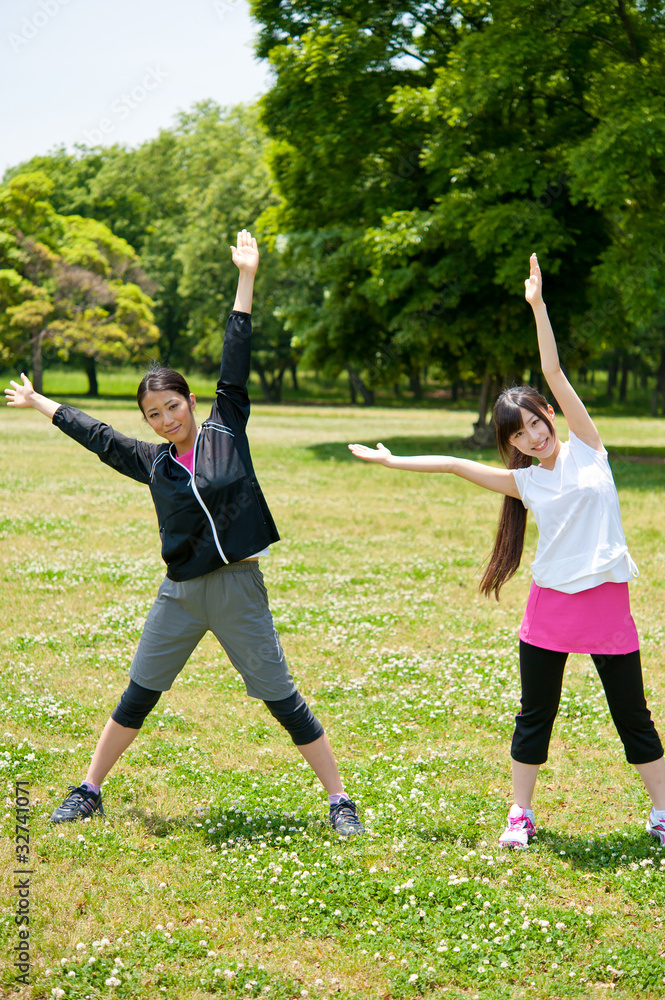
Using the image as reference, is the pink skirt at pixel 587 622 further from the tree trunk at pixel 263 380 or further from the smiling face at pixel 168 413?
the tree trunk at pixel 263 380

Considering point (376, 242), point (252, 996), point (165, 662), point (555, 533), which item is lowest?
point (252, 996)

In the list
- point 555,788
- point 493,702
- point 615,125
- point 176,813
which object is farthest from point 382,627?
point 615,125

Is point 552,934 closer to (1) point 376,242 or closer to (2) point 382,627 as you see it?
(2) point 382,627

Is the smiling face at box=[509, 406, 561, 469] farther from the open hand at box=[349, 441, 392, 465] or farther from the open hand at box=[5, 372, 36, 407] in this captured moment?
the open hand at box=[5, 372, 36, 407]

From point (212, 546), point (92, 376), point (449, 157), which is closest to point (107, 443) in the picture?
point (212, 546)

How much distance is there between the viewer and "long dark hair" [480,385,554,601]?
469 cm

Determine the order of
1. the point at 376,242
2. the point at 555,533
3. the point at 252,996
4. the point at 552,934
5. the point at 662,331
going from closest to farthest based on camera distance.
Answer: the point at 252,996
the point at 552,934
the point at 555,533
the point at 376,242
the point at 662,331

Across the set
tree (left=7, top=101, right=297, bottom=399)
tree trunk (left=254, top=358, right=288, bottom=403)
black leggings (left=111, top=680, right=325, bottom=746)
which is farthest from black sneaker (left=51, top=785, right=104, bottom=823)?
tree trunk (left=254, top=358, right=288, bottom=403)

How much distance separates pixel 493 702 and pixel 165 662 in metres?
3.09

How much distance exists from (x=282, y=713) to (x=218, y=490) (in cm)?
126

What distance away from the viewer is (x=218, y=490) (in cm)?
451

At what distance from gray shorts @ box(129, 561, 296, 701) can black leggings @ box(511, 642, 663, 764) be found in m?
1.29

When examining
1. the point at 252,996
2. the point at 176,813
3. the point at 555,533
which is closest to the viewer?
the point at 252,996

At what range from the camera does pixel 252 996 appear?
3568 millimetres
